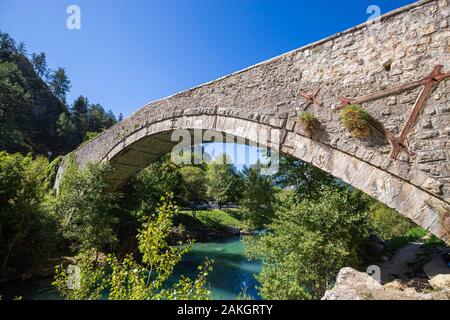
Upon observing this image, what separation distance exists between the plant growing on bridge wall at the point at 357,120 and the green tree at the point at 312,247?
294cm

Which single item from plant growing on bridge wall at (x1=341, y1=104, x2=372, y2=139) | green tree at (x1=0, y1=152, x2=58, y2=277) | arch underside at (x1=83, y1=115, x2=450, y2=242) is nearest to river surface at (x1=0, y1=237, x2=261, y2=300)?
green tree at (x1=0, y1=152, x2=58, y2=277)

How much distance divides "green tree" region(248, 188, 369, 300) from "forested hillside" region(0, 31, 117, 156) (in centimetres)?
2670

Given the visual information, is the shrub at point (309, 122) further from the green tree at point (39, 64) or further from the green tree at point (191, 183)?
the green tree at point (39, 64)

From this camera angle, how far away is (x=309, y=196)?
9.22m

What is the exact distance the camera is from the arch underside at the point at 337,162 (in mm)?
3623

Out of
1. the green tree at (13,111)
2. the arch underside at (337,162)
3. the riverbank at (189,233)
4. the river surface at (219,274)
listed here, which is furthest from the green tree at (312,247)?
the green tree at (13,111)

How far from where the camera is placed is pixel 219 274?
11.1 m

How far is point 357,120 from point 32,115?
1757 inches

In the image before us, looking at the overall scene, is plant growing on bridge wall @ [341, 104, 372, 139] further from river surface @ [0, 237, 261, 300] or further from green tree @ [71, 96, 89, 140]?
green tree @ [71, 96, 89, 140]

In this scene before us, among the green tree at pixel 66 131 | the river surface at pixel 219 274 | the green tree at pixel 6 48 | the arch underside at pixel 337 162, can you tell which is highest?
the green tree at pixel 6 48

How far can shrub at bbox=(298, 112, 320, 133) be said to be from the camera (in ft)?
16.1

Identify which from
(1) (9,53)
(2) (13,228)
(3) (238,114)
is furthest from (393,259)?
(1) (9,53)

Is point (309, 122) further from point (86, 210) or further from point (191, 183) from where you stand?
point (191, 183)
